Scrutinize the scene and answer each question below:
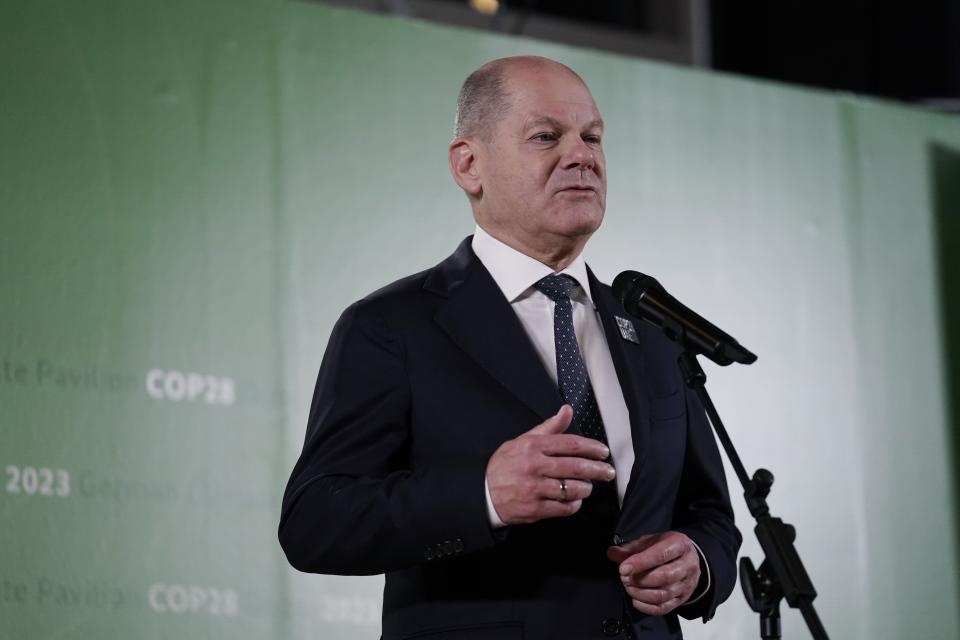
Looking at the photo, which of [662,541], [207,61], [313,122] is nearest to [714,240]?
[313,122]

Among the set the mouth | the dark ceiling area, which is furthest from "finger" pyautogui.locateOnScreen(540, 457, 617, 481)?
the dark ceiling area

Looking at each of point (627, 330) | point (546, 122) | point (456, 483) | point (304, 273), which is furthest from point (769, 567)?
point (304, 273)

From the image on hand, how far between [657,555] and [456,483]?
0.30 metres

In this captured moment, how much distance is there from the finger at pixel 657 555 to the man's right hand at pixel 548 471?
0.16 m

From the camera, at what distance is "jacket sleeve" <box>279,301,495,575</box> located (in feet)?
5.65

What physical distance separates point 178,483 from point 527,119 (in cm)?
131

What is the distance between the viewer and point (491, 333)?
1964 millimetres

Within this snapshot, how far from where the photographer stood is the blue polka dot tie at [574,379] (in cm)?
195

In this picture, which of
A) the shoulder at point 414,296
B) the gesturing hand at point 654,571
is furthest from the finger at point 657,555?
the shoulder at point 414,296

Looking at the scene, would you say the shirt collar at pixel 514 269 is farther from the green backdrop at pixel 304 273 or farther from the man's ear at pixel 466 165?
the green backdrop at pixel 304 273

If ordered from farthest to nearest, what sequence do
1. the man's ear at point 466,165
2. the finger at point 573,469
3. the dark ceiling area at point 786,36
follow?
the dark ceiling area at point 786,36 → the man's ear at point 466,165 → the finger at point 573,469

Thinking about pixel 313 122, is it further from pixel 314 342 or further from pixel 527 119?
pixel 527 119

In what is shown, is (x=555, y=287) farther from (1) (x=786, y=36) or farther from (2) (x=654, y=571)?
(1) (x=786, y=36)

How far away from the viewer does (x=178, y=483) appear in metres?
2.96
